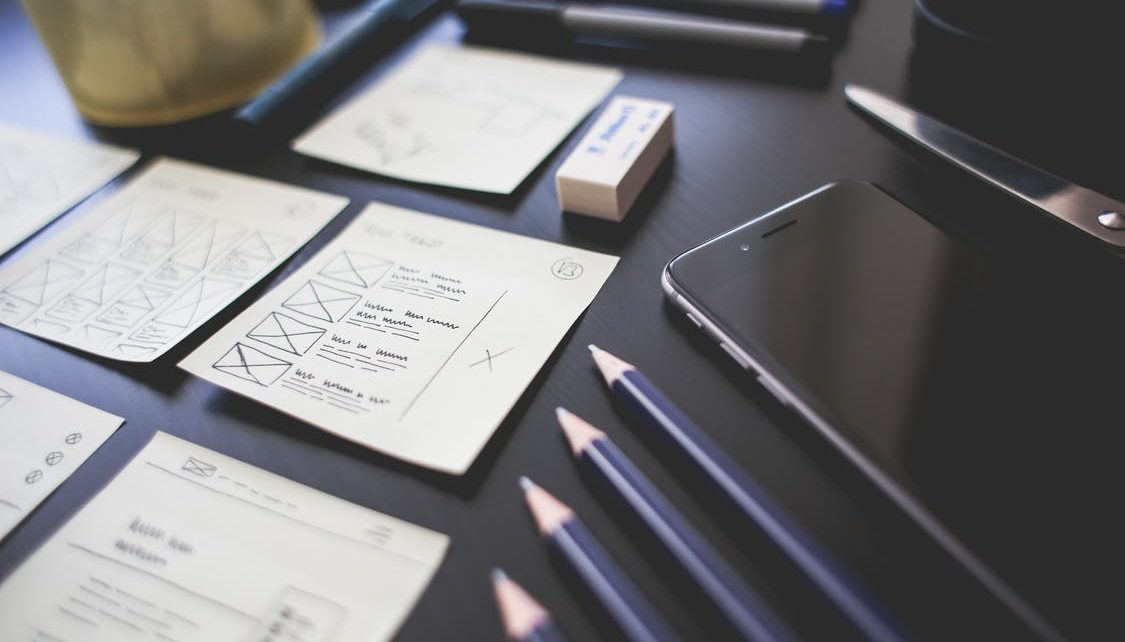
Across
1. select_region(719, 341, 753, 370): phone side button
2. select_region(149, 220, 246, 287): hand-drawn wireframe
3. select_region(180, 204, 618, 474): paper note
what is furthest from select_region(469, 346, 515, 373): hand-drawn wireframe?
select_region(149, 220, 246, 287): hand-drawn wireframe

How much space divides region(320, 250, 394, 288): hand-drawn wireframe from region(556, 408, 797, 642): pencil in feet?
0.54

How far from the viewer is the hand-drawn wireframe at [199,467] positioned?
0.35 meters

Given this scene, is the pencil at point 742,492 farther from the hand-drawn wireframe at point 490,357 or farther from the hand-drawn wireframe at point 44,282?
the hand-drawn wireframe at point 44,282

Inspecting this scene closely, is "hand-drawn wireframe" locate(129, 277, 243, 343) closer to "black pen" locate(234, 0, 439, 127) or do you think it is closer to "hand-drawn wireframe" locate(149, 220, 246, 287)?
"hand-drawn wireframe" locate(149, 220, 246, 287)

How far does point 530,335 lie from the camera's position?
0.38 meters

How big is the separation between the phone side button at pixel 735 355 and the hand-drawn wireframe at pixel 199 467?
0.25 metres

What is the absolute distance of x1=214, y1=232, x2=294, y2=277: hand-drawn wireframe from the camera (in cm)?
46

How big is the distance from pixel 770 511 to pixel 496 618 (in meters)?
0.11

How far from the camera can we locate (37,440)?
375 mm

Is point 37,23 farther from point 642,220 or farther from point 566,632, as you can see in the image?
point 566,632

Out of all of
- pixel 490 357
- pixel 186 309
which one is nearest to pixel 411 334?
pixel 490 357

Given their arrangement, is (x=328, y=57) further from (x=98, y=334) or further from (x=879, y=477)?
(x=879, y=477)

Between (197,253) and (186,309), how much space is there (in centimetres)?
6

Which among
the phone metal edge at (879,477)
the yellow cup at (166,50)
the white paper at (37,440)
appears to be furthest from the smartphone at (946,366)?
the yellow cup at (166,50)
